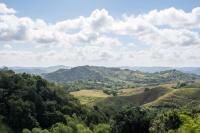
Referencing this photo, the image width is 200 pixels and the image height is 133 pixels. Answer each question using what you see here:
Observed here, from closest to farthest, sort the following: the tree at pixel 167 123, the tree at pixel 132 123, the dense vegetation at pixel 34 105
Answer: the tree at pixel 167 123, the tree at pixel 132 123, the dense vegetation at pixel 34 105

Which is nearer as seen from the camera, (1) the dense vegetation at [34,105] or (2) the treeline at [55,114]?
(2) the treeline at [55,114]

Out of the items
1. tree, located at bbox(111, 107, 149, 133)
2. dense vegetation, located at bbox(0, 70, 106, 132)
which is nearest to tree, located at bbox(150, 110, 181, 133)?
tree, located at bbox(111, 107, 149, 133)

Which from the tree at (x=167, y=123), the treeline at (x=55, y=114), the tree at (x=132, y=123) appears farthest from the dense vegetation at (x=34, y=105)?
the tree at (x=167, y=123)

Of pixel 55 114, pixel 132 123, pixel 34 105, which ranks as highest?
pixel 34 105

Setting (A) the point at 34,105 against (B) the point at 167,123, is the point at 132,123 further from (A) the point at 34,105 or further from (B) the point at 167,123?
(A) the point at 34,105

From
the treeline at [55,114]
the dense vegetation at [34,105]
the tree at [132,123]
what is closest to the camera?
the tree at [132,123]

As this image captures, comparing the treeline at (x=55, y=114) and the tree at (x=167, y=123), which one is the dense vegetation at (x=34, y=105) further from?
the tree at (x=167, y=123)

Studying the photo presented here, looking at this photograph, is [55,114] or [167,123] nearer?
[167,123]

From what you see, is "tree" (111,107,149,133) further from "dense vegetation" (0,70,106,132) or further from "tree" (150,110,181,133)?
"dense vegetation" (0,70,106,132)

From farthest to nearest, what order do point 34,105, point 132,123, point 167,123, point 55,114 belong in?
point 55,114, point 34,105, point 132,123, point 167,123

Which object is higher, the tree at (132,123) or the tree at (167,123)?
the tree at (167,123)

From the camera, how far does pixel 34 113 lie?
158500 millimetres

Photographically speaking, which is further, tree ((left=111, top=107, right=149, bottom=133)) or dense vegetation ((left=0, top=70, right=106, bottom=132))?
dense vegetation ((left=0, top=70, right=106, bottom=132))

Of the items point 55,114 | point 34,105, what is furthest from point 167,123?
point 34,105
